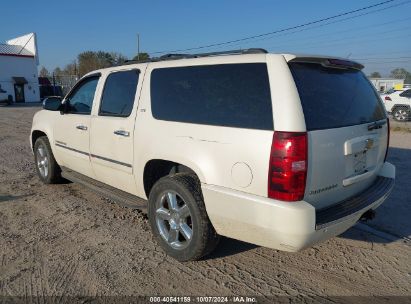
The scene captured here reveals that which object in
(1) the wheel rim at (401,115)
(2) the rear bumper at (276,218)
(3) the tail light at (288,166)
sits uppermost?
(3) the tail light at (288,166)

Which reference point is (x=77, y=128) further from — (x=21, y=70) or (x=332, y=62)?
(x=21, y=70)

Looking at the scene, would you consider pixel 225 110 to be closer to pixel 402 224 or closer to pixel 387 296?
pixel 387 296

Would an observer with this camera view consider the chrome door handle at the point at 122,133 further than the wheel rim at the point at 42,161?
No

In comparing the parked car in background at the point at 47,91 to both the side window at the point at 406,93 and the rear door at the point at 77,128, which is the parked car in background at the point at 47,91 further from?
the rear door at the point at 77,128

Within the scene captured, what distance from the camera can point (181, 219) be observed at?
3662mm

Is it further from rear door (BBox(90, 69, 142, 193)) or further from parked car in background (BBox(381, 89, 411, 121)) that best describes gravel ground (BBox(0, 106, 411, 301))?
parked car in background (BBox(381, 89, 411, 121))

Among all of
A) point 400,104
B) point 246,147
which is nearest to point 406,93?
point 400,104

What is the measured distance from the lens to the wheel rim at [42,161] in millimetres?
6171

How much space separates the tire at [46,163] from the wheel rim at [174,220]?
9.47 ft

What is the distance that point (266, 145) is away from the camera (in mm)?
2902

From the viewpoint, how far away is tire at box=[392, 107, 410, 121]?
18875mm

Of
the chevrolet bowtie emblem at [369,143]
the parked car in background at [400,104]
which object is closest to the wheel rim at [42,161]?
the chevrolet bowtie emblem at [369,143]

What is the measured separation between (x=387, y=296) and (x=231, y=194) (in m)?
1.56

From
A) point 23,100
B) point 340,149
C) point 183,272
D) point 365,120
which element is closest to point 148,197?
point 183,272
